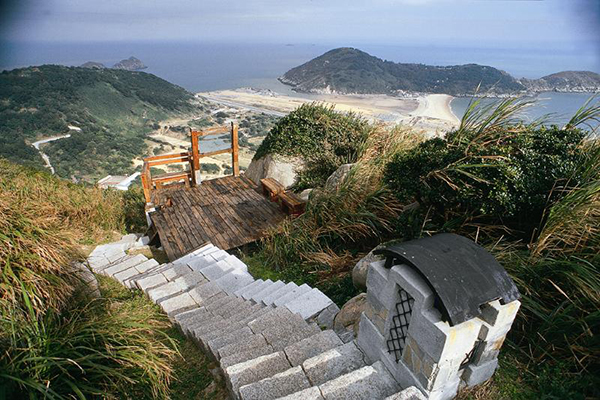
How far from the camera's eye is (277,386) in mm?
2271

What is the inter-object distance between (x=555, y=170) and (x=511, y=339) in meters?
1.84

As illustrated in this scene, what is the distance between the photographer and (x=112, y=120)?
5638 centimetres

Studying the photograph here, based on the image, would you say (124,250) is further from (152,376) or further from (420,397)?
(420,397)

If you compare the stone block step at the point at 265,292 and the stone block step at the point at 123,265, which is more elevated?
the stone block step at the point at 265,292

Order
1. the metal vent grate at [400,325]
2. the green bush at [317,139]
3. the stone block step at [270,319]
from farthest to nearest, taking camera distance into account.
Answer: the green bush at [317,139] → the stone block step at [270,319] → the metal vent grate at [400,325]

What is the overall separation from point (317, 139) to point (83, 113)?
58.6m

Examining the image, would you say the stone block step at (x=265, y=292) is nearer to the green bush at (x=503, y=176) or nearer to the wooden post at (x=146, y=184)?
the green bush at (x=503, y=176)

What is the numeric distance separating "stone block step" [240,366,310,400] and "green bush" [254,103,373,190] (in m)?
6.49

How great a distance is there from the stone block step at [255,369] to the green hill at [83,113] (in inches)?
1559

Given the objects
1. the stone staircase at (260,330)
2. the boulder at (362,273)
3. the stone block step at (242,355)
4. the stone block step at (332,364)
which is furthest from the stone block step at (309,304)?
the stone block step at (332,364)

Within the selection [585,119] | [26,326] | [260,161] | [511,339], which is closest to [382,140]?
[260,161]

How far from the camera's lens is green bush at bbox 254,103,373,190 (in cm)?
879

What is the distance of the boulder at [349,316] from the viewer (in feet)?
10.6

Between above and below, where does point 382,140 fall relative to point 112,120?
above
